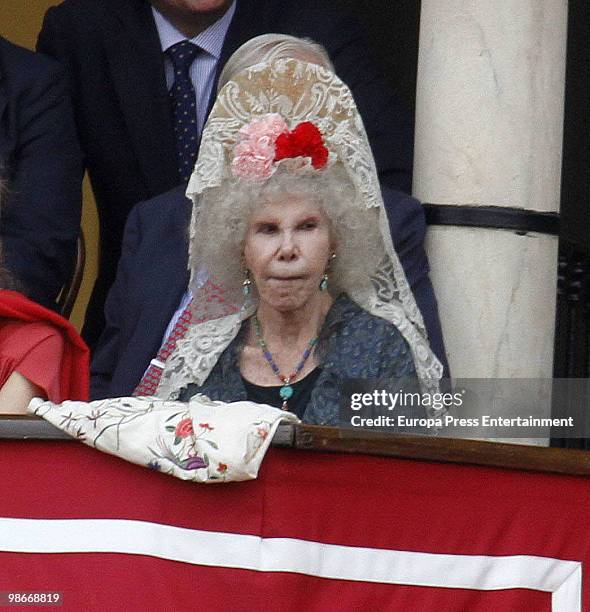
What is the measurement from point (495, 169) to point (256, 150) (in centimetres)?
64

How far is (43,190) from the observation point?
4.19 metres

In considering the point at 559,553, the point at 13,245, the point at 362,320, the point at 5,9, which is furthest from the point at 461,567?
the point at 5,9

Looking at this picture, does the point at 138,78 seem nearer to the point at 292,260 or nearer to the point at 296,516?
the point at 292,260

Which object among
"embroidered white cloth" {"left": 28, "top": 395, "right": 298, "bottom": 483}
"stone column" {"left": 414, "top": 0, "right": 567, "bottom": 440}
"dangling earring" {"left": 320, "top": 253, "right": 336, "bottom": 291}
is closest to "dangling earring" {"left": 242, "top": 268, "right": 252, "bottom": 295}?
"dangling earring" {"left": 320, "top": 253, "right": 336, "bottom": 291}

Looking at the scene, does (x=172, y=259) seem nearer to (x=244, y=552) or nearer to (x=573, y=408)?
(x=573, y=408)

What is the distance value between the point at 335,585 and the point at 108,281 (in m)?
2.01

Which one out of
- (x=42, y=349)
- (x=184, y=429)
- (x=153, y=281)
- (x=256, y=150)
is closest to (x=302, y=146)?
(x=256, y=150)

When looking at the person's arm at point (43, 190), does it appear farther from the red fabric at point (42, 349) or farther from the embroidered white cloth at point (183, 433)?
the embroidered white cloth at point (183, 433)

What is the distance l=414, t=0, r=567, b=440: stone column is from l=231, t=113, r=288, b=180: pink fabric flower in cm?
53

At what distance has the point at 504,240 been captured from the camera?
407 cm

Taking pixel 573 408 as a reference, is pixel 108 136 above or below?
above

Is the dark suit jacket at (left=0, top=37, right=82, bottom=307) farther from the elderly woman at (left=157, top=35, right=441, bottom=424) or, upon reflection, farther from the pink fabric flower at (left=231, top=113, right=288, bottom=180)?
the pink fabric flower at (left=231, top=113, right=288, bottom=180)

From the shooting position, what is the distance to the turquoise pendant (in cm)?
366

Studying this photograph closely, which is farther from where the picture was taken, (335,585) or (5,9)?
(5,9)
